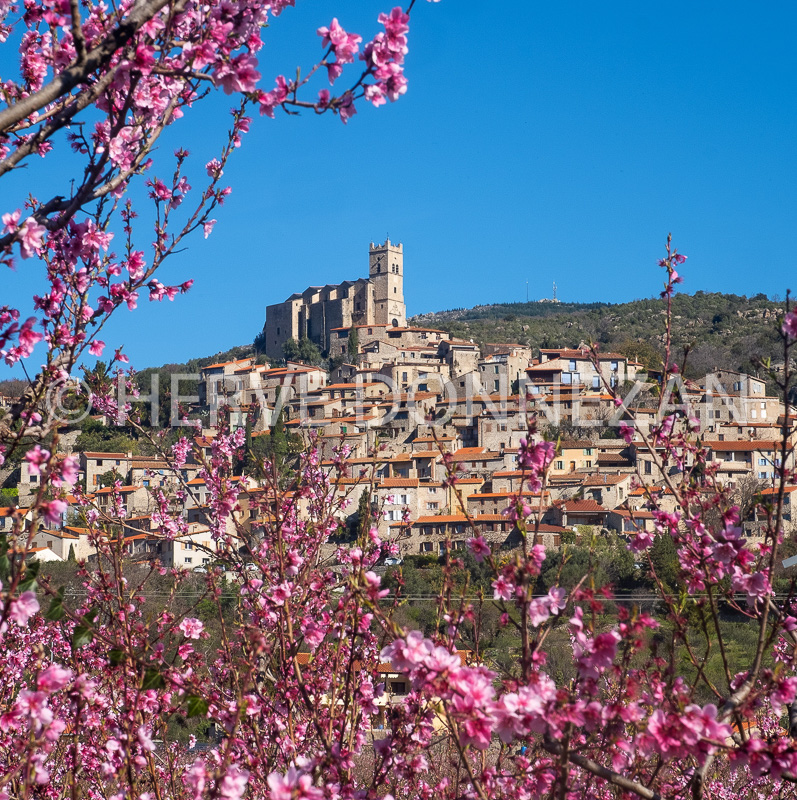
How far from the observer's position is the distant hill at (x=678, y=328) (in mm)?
66312

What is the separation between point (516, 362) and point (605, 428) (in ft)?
33.8

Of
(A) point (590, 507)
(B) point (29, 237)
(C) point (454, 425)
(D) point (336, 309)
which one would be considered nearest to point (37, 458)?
(B) point (29, 237)

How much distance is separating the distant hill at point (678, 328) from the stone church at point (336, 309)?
5934 millimetres

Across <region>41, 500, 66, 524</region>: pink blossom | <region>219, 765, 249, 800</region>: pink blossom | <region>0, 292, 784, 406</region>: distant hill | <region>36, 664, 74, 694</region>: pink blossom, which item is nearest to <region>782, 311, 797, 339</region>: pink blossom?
<region>219, 765, 249, 800</region>: pink blossom

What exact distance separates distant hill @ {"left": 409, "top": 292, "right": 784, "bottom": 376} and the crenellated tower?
5.07 meters

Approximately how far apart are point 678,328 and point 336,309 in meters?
28.4

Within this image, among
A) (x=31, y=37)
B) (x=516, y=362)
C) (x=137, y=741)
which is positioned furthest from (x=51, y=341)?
(x=516, y=362)

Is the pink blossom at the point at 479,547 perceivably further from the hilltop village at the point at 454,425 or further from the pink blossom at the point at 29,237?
the hilltop village at the point at 454,425

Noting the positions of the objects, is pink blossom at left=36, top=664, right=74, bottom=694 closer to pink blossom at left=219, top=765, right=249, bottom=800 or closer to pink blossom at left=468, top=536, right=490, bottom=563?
pink blossom at left=219, top=765, right=249, bottom=800

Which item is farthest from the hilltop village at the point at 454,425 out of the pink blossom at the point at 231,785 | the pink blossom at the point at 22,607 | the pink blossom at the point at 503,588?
the pink blossom at the point at 231,785

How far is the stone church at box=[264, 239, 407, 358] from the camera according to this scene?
8038cm

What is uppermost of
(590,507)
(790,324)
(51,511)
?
(790,324)

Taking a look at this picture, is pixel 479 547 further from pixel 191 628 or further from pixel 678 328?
pixel 678 328

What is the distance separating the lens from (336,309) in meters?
80.7
